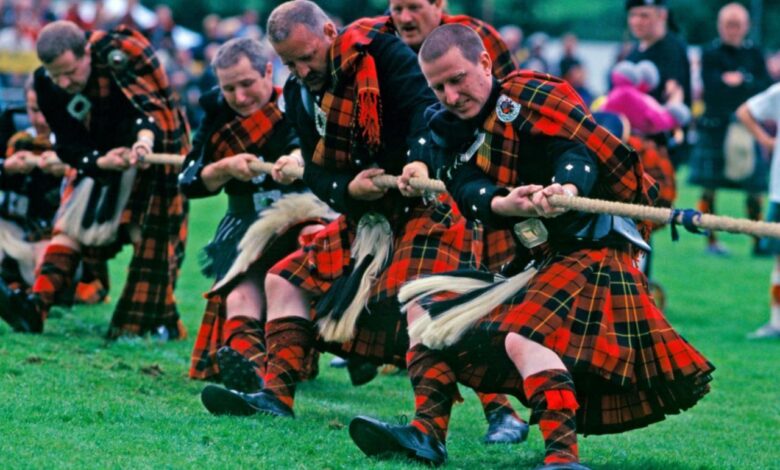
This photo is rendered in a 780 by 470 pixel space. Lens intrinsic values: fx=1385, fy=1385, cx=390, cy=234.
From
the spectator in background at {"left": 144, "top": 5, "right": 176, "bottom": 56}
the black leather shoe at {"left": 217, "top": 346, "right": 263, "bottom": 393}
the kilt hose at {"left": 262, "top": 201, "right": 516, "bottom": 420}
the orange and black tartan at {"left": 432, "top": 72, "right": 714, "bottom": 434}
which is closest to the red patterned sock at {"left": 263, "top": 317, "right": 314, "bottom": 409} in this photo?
the kilt hose at {"left": 262, "top": 201, "right": 516, "bottom": 420}

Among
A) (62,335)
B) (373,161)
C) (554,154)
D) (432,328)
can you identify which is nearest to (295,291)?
(373,161)

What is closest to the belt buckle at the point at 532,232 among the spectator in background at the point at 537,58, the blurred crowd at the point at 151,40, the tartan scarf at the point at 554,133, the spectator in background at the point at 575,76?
the tartan scarf at the point at 554,133

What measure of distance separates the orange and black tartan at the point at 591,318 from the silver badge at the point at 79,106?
3068mm

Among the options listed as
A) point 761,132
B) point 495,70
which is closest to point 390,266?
point 495,70

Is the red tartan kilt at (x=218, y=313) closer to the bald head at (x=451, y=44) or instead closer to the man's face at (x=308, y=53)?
the man's face at (x=308, y=53)

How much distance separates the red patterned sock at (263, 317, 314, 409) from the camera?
17.1 feet

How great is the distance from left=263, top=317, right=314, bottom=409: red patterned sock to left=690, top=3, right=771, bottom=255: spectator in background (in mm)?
7204

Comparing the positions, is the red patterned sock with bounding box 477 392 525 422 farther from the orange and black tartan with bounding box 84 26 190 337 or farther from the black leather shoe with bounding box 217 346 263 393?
the orange and black tartan with bounding box 84 26 190 337

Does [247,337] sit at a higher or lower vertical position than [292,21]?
lower

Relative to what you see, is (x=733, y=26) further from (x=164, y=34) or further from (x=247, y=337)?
(x=164, y=34)

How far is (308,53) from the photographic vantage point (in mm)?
5070

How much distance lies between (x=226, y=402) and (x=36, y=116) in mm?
3227

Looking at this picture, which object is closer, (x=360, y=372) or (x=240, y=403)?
(x=240, y=403)

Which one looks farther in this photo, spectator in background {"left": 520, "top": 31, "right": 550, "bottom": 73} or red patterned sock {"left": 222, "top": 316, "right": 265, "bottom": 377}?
spectator in background {"left": 520, "top": 31, "right": 550, "bottom": 73}
